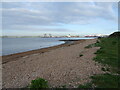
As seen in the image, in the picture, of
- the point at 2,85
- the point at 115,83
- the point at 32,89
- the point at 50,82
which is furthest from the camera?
the point at 2,85

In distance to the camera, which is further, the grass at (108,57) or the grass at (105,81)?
the grass at (108,57)

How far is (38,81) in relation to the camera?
464cm

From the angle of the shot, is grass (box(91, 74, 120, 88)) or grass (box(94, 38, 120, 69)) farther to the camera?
grass (box(94, 38, 120, 69))

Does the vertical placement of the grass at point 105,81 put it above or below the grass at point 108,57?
below

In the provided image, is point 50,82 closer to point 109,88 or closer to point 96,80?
point 96,80

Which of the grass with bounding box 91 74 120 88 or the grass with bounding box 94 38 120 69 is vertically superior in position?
the grass with bounding box 94 38 120 69

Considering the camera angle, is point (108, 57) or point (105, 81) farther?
point (108, 57)

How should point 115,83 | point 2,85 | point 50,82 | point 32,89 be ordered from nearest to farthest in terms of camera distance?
point 32,89, point 115,83, point 50,82, point 2,85

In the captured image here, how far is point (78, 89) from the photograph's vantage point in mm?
4562

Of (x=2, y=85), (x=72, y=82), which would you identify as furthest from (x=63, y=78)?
(x=2, y=85)

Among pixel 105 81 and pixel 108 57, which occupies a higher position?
pixel 108 57

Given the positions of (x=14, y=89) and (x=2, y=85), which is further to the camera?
(x=2, y=85)

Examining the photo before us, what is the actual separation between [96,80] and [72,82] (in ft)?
3.39

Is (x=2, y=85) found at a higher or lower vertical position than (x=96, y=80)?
lower
